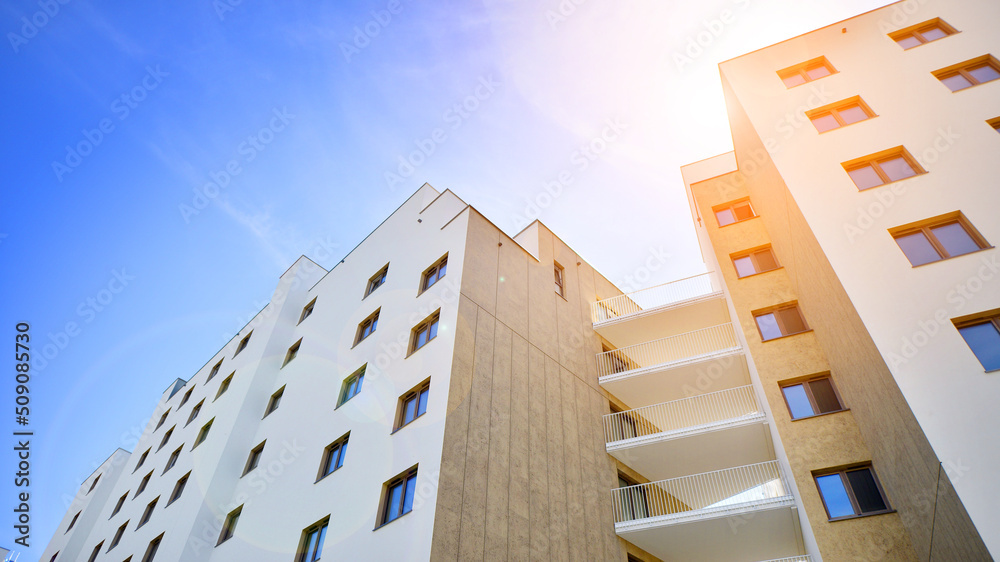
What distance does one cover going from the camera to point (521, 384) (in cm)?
1762

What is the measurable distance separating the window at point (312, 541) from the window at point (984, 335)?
53.7 ft

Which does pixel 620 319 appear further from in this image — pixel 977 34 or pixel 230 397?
pixel 230 397

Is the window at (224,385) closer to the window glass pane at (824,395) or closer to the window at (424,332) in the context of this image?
the window at (424,332)

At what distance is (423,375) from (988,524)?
13.0 m

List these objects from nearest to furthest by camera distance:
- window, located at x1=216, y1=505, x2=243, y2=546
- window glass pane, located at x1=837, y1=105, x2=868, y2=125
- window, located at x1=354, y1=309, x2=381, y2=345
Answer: window glass pane, located at x1=837, y1=105, x2=868, y2=125 → window, located at x1=216, y1=505, x2=243, y2=546 → window, located at x1=354, y1=309, x2=381, y2=345

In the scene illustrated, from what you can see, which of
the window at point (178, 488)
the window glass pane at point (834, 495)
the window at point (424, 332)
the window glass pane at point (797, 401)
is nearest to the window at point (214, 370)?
the window at point (178, 488)

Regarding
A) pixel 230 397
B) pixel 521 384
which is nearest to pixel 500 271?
pixel 521 384

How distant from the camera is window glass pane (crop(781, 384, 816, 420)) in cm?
1616

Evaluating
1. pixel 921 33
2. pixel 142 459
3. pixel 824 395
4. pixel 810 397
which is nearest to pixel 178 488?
pixel 142 459

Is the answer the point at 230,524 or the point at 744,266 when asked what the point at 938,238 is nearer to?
the point at 744,266

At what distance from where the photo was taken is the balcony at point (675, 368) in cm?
1972

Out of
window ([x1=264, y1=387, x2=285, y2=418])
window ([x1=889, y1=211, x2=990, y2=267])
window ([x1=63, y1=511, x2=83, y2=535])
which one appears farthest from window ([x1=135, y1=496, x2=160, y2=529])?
window ([x1=889, y1=211, x2=990, y2=267])

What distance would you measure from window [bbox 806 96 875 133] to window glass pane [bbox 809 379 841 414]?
8.37 m

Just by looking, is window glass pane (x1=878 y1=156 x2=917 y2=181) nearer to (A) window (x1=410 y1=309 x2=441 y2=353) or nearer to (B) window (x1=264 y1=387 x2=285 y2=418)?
(A) window (x1=410 y1=309 x2=441 y2=353)
